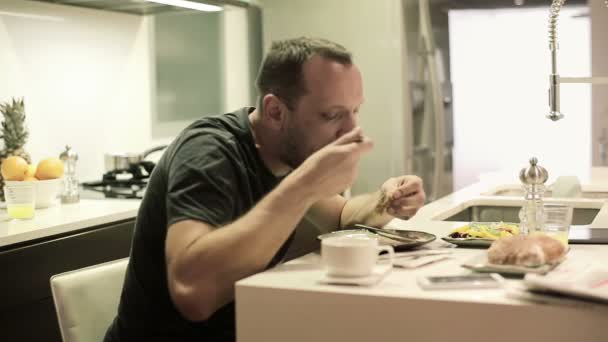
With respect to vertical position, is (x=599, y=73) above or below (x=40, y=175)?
above

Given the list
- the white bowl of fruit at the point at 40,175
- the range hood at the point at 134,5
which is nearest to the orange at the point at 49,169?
the white bowl of fruit at the point at 40,175

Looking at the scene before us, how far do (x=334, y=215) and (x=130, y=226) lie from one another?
3.30 ft

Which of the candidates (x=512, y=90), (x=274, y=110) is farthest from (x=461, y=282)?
(x=512, y=90)

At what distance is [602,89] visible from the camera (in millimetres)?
4496

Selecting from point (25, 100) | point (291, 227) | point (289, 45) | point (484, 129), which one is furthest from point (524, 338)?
point (484, 129)

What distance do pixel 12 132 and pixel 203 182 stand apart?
160cm

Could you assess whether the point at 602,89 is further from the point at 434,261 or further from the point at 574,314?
the point at 574,314

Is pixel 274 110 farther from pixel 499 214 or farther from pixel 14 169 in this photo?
pixel 14 169

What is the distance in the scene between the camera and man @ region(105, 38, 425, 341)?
→ 1.45 m

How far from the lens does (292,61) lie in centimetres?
168

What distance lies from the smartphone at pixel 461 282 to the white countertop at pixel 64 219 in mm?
1383

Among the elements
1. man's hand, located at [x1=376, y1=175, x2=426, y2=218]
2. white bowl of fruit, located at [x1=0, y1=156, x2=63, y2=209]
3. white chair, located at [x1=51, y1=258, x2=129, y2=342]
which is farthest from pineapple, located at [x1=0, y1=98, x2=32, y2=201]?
man's hand, located at [x1=376, y1=175, x2=426, y2=218]

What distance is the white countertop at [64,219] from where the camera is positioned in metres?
2.31

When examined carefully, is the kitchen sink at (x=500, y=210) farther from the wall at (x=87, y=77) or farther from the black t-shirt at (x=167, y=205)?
the wall at (x=87, y=77)
